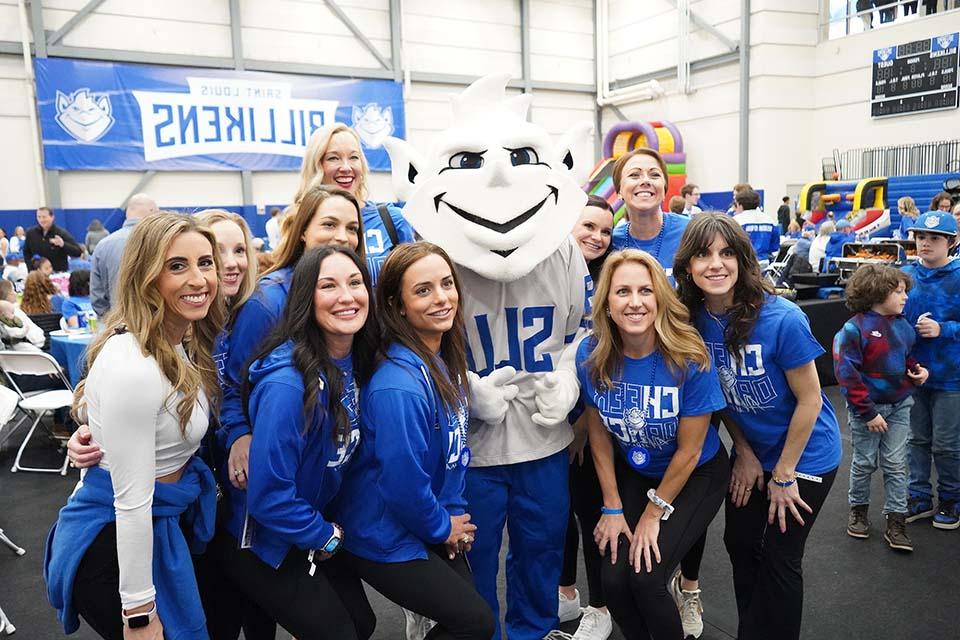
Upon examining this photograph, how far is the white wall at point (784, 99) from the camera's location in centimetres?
1222

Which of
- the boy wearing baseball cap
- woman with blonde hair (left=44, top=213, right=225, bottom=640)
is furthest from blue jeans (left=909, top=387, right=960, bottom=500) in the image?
woman with blonde hair (left=44, top=213, right=225, bottom=640)

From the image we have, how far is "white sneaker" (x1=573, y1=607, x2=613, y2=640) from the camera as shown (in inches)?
101

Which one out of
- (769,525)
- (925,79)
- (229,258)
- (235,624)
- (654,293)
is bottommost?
(235,624)

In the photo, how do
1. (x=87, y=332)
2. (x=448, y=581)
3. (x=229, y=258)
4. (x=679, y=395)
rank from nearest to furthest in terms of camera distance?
(x=448, y=581) → (x=679, y=395) → (x=229, y=258) → (x=87, y=332)

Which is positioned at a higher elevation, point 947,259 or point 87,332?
point 947,259

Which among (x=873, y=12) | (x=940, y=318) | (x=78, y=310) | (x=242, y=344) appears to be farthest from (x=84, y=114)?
(x=873, y=12)

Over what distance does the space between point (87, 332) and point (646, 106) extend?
42.6 ft

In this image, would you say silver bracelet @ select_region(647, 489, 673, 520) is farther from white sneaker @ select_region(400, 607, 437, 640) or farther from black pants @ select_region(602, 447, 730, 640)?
white sneaker @ select_region(400, 607, 437, 640)

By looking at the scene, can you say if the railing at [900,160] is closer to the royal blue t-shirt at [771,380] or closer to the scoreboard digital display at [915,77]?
the scoreboard digital display at [915,77]

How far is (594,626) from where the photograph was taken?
2.59 metres

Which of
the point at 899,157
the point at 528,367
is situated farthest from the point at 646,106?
the point at 528,367

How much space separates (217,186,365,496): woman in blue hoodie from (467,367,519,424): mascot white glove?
533 millimetres

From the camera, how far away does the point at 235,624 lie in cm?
206

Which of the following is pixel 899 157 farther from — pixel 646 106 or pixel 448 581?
pixel 448 581
